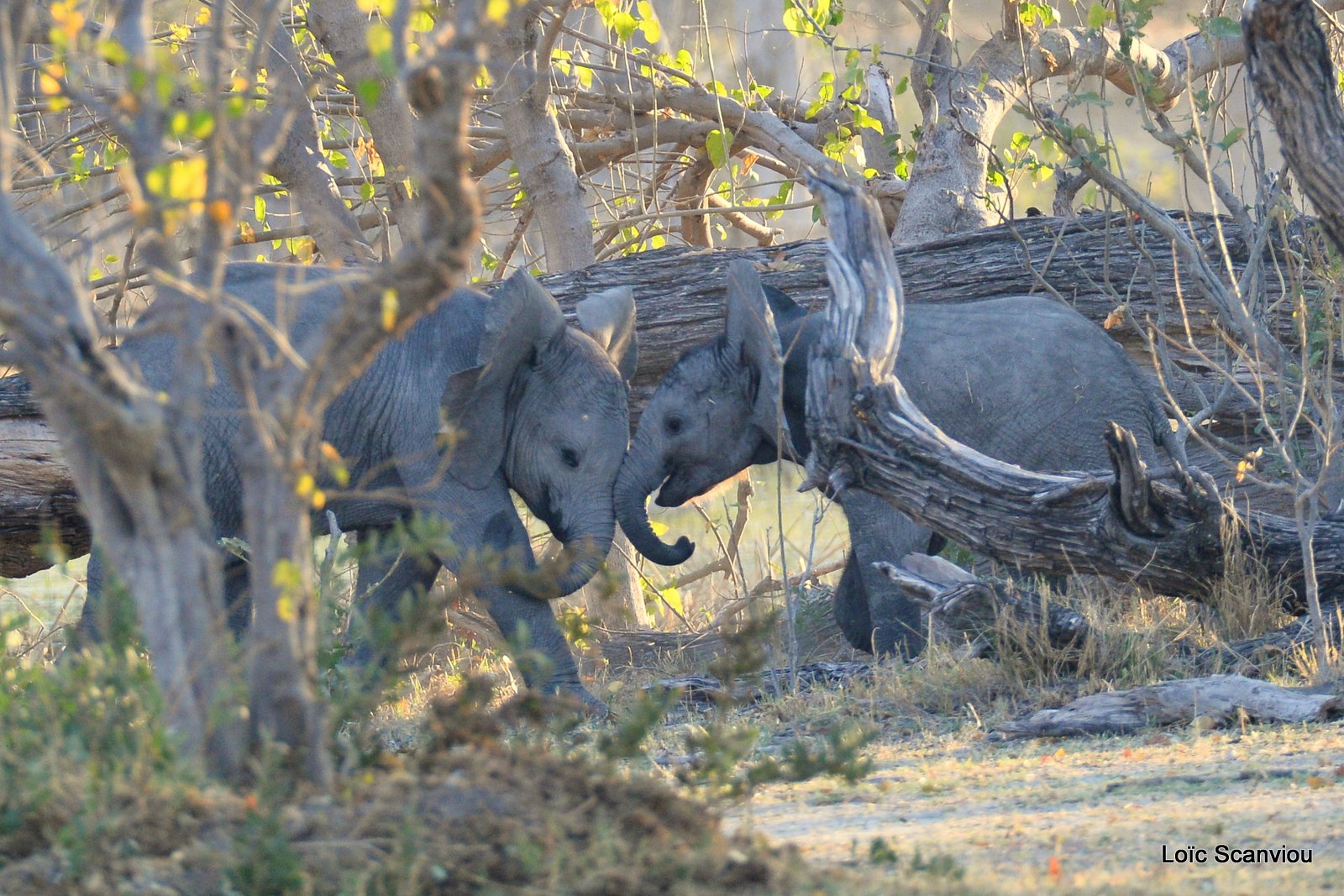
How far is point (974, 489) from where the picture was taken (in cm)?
638

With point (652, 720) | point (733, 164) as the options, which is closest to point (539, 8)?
point (733, 164)

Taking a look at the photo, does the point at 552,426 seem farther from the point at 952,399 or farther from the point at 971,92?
the point at 971,92

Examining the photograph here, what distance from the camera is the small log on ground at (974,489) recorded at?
20.7ft

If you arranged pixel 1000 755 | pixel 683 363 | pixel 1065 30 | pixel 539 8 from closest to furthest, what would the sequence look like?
pixel 1000 755
pixel 683 363
pixel 539 8
pixel 1065 30

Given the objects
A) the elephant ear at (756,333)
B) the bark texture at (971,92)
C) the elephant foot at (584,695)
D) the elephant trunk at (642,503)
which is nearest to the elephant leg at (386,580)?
the elephant foot at (584,695)

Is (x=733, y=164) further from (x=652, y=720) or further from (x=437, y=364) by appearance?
(x=652, y=720)

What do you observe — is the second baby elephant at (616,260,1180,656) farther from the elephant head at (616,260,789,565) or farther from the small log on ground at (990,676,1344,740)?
the small log on ground at (990,676,1344,740)

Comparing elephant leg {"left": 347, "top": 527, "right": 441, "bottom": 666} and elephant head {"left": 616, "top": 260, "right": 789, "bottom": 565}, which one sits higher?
elephant head {"left": 616, "top": 260, "right": 789, "bottom": 565}

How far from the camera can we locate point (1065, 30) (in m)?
11.7

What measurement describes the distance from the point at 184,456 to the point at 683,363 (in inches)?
198

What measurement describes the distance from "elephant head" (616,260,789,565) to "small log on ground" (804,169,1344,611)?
101cm

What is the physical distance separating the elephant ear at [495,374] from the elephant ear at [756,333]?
0.89 metres

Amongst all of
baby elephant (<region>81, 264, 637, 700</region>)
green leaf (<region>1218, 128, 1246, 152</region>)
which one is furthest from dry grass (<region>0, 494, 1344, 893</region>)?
green leaf (<region>1218, 128, 1246, 152</region>)

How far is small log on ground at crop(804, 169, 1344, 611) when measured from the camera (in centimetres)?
632
